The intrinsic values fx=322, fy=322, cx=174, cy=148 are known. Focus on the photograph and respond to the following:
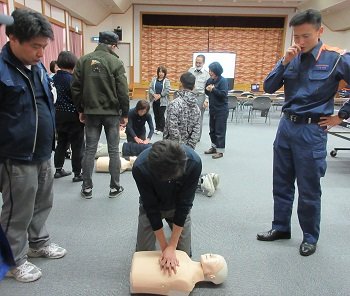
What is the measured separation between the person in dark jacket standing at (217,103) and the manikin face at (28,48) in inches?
115

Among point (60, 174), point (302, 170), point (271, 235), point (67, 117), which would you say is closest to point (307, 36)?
point (302, 170)

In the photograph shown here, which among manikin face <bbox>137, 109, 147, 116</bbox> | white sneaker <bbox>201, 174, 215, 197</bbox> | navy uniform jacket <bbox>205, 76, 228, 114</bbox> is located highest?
navy uniform jacket <bbox>205, 76, 228, 114</bbox>

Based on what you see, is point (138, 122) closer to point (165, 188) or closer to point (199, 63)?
point (199, 63)

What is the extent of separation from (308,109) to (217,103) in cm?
240

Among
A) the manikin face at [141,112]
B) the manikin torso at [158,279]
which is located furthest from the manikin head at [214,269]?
the manikin face at [141,112]

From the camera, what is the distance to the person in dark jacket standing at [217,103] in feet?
13.6

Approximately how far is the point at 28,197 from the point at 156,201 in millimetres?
644

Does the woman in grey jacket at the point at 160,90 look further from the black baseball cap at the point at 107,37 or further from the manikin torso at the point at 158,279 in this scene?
the manikin torso at the point at 158,279

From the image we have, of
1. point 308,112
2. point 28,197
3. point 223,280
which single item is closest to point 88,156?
point 28,197

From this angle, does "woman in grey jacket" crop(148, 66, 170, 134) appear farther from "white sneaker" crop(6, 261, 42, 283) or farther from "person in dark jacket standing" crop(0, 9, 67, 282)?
"white sneaker" crop(6, 261, 42, 283)

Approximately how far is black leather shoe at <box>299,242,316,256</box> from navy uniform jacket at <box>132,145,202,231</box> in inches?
36.9

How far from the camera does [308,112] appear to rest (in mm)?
1898

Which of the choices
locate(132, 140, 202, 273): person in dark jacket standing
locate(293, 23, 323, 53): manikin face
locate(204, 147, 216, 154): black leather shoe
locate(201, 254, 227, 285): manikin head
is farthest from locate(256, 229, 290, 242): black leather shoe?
locate(204, 147, 216, 154): black leather shoe

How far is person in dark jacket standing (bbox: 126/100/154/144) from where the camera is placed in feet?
12.1
